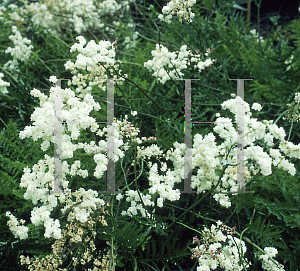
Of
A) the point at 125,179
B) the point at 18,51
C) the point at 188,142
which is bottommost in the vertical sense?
the point at 125,179

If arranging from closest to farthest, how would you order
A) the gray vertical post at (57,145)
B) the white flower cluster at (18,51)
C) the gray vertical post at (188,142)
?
the gray vertical post at (57,145), the gray vertical post at (188,142), the white flower cluster at (18,51)

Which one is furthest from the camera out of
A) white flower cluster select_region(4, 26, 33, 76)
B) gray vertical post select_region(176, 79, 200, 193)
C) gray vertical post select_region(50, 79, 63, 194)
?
white flower cluster select_region(4, 26, 33, 76)

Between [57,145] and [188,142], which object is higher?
[188,142]

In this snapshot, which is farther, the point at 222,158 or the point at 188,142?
the point at 188,142

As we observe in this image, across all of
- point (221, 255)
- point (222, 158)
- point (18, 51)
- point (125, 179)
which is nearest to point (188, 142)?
point (222, 158)

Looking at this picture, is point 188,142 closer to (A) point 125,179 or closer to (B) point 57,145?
(A) point 125,179

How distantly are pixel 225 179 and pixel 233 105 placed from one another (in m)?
0.24

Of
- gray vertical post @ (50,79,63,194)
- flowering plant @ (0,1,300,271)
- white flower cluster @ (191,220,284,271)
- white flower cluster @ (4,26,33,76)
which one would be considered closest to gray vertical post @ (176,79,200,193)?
flowering plant @ (0,1,300,271)

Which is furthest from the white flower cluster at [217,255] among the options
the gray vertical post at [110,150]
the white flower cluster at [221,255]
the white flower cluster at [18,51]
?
the white flower cluster at [18,51]

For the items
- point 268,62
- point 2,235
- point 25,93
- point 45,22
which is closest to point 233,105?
point 268,62

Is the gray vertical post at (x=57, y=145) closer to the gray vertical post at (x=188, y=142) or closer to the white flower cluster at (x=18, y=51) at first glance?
the gray vertical post at (x=188, y=142)

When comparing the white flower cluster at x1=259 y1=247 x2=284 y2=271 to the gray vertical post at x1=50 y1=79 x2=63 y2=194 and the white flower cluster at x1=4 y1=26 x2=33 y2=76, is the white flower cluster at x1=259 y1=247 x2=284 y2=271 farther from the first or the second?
the white flower cluster at x1=4 y1=26 x2=33 y2=76

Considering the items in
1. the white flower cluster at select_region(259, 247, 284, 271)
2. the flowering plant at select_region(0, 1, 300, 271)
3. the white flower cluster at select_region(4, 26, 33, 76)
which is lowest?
the white flower cluster at select_region(259, 247, 284, 271)

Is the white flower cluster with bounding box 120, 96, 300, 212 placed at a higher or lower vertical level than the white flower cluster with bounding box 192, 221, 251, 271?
higher
